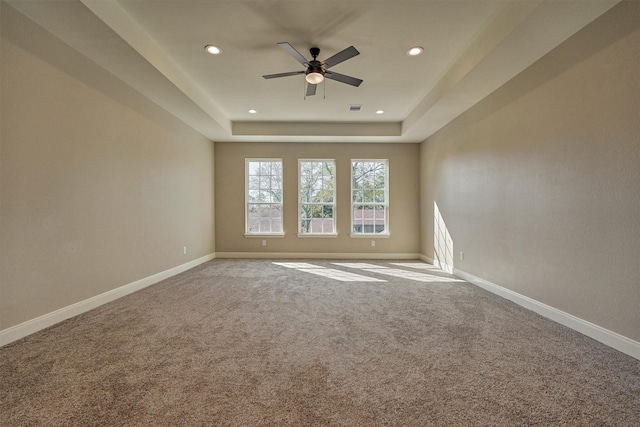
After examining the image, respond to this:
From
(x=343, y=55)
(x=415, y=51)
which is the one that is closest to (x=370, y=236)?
(x=415, y=51)

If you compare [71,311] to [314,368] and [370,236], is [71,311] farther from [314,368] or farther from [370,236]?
[370,236]

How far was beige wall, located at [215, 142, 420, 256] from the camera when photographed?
638cm

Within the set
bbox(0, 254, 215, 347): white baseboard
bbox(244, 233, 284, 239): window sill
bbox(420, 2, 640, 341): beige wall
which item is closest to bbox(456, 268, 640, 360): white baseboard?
bbox(420, 2, 640, 341): beige wall

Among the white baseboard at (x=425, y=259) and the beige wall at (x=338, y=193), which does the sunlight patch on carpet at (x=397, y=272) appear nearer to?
the beige wall at (x=338, y=193)

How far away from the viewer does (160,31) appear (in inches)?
113

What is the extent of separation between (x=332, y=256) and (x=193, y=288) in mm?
3280

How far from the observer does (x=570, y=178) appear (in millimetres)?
2557

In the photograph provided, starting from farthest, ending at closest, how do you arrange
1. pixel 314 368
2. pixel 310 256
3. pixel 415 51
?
pixel 310 256
pixel 415 51
pixel 314 368

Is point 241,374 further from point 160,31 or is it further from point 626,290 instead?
point 160,31

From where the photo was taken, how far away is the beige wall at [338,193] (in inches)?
251

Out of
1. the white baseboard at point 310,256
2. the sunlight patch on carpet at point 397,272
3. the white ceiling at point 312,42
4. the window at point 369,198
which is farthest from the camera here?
the window at point 369,198

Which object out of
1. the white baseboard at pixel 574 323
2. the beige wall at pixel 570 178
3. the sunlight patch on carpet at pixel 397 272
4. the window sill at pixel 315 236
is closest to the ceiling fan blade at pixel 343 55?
the beige wall at pixel 570 178

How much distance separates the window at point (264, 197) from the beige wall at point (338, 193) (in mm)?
176

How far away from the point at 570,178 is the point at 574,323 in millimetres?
1323
